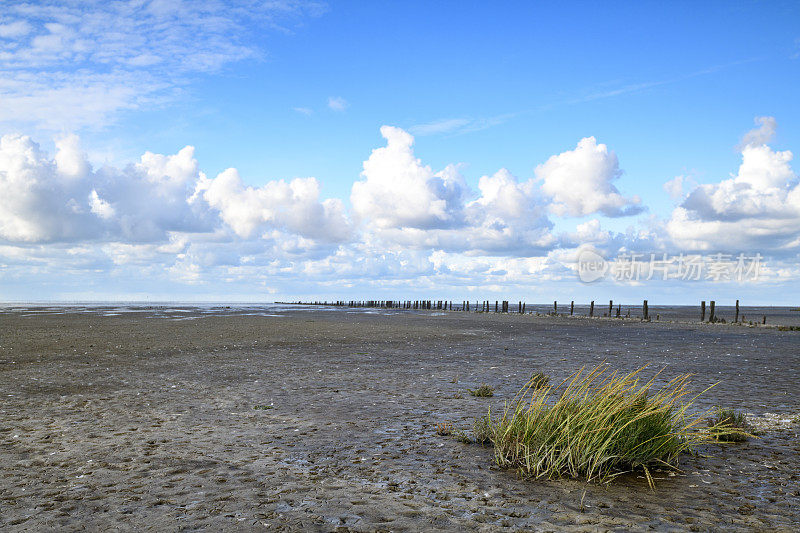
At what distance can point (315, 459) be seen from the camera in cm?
783

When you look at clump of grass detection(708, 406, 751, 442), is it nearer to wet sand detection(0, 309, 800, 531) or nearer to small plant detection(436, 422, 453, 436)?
wet sand detection(0, 309, 800, 531)

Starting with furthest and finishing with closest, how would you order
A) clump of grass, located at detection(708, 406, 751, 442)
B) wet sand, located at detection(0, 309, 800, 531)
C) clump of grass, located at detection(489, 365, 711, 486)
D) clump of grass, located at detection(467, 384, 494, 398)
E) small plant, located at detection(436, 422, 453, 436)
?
clump of grass, located at detection(467, 384, 494, 398) → small plant, located at detection(436, 422, 453, 436) → clump of grass, located at detection(708, 406, 751, 442) → clump of grass, located at detection(489, 365, 711, 486) → wet sand, located at detection(0, 309, 800, 531)

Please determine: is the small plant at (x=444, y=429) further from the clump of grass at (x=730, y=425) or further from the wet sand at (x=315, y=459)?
the clump of grass at (x=730, y=425)

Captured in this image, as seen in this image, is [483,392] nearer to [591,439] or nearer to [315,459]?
[591,439]

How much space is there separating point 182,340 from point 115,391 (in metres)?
14.5

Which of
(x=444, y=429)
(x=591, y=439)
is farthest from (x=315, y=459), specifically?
(x=591, y=439)

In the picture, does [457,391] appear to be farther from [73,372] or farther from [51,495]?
[73,372]

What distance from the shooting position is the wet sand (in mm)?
5746

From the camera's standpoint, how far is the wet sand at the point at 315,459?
5.75 m

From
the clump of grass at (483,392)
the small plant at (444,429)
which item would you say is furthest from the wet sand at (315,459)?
the small plant at (444,429)

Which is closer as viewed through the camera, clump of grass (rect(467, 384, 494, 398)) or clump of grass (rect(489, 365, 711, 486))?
clump of grass (rect(489, 365, 711, 486))

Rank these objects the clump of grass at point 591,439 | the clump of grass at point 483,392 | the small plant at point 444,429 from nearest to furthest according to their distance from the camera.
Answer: the clump of grass at point 591,439, the small plant at point 444,429, the clump of grass at point 483,392

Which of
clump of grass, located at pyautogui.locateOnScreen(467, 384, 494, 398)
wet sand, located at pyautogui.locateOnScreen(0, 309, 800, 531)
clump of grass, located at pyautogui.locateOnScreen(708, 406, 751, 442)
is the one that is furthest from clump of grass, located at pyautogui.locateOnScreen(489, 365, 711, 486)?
clump of grass, located at pyautogui.locateOnScreen(467, 384, 494, 398)

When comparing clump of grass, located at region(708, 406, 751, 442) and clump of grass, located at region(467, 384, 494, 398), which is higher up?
clump of grass, located at region(708, 406, 751, 442)
